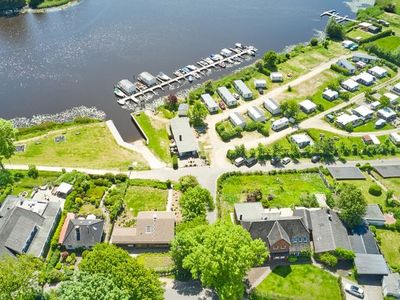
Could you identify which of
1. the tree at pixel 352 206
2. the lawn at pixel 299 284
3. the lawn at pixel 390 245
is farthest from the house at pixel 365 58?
the lawn at pixel 299 284

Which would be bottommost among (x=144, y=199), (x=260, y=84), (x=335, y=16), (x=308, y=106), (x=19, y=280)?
(x=335, y=16)

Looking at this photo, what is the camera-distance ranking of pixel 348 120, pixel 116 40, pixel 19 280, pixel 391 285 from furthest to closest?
1. pixel 116 40
2. pixel 348 120
3. pixel 391 285
4. pixel 19 280

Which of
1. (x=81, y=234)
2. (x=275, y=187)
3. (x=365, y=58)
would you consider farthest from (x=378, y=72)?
(x=81, y=234)

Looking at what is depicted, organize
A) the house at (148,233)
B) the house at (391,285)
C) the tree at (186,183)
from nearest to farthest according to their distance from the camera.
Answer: the house at (391,285) → the house at (148,233) → the tree at (186,183)

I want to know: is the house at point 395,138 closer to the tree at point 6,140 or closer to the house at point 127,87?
the house at point 127,87

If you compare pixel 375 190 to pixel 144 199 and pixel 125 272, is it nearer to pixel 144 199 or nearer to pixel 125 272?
pixel 144 199
